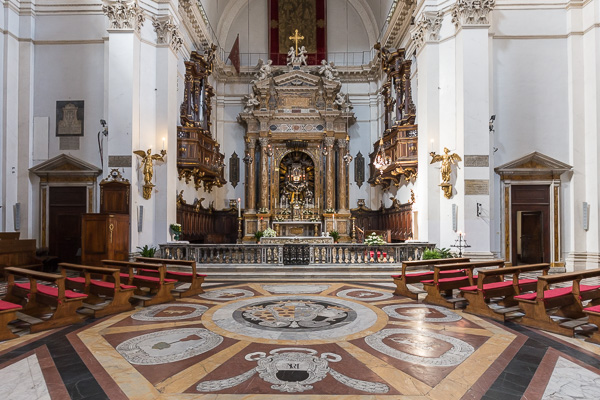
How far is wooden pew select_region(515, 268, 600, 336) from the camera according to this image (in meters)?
5.32

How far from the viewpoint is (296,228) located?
16.7 metres

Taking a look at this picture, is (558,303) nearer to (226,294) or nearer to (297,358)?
(297,358)

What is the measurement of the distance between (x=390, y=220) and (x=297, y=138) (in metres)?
6.18

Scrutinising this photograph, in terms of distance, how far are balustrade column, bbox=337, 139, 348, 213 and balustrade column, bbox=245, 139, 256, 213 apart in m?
4.35

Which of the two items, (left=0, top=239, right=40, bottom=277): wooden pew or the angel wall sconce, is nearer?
(left=0, top=239, right=40, bottom=277): wooden pew

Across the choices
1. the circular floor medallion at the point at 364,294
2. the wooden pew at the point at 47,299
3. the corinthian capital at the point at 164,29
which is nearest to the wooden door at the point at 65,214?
the corinthian capital at the point at 164,29

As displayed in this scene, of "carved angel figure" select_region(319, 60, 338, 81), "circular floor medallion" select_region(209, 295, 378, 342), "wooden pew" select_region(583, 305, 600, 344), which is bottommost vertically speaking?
"circular floor medallion" select_region(209, 295, 378, 342)

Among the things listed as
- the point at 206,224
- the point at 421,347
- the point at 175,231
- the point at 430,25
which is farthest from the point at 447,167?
the point at 206,224

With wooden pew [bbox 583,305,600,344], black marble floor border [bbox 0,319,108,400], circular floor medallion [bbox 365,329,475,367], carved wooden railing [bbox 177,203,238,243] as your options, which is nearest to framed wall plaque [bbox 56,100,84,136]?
carved wooden railing [bbox 177,203,238,243]

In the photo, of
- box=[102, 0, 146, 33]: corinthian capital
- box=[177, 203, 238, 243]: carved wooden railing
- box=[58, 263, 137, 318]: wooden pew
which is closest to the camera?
box=[58, 263, 137, 318]: wooden pew

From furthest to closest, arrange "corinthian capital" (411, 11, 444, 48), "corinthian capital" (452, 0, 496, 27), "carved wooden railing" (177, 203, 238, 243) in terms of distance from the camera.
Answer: "carved wooden railing" (177, 203, 238, 243) → "corinthian capital" (411, 11, 444, 48) → "corinthian capital" (452, 0, 496, 27)

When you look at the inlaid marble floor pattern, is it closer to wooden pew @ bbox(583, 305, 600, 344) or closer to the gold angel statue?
wooden pew @ bbox(583, 305, 600, 344)

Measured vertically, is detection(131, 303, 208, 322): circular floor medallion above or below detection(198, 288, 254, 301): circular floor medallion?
above

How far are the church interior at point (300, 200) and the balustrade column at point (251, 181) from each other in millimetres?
113
